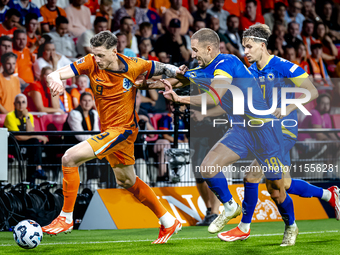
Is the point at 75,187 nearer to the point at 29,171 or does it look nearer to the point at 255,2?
the point at 29,171

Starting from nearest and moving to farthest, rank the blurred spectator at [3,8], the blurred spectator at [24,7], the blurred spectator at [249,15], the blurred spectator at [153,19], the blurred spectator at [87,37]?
1. the blurred spectator at [3,8]
2. the blurred spectator at [24,7]
3. the blurred spectator at [87,37]
4. the blurred spectator at [153,19]
5. the blurred spectator at [249,15]

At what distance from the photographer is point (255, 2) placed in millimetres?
12867

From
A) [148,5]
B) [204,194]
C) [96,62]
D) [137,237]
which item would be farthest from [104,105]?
[148,5]

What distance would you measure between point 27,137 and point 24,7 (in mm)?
3532

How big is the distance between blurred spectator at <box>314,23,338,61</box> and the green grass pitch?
7.23 metres

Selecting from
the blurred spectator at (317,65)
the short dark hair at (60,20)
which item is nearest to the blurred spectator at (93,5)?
the short dark hair at (60,20)

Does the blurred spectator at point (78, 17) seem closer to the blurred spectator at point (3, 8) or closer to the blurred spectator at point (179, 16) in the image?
the blurred spectator at point (3, 8)

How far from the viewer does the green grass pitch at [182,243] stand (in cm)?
484

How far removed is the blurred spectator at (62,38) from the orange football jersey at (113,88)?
5.23m

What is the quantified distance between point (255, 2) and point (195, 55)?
8170 millimetres

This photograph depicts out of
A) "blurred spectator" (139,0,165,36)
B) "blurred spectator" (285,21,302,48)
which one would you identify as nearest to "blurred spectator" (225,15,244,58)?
"blurred spectator" (285,21,302,48)

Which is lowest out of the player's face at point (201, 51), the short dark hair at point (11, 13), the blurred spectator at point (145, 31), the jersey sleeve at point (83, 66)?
the jersey sleeve at point (83, 66)

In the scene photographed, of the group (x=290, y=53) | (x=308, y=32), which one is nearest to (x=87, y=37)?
(x=290, y=53)

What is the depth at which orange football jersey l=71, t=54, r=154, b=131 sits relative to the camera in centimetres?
531
